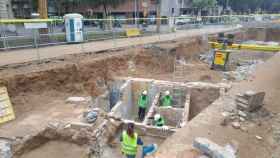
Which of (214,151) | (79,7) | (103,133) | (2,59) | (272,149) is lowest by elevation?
(103,133)

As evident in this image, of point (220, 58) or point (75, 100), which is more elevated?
point (220, 58)

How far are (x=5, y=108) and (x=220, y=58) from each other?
11943 mm

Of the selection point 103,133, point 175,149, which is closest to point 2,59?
point 103,133

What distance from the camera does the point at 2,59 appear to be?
10.6 meters

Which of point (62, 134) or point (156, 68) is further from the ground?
point (156, 68)

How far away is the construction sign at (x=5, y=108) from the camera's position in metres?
7.70

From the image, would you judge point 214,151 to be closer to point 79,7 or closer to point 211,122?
point 211,122

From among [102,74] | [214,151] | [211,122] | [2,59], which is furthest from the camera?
[102,74]

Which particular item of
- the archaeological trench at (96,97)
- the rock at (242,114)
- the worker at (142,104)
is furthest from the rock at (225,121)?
the worker at (142,104)

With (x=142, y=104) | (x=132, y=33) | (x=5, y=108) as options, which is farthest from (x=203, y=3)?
(x=5, y=108)

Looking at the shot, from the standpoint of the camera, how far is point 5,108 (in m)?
7.82

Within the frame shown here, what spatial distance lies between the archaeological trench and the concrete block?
203 centimetres

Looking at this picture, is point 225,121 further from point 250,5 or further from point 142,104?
point 250,5

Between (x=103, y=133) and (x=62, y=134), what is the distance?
1270 millimetres
